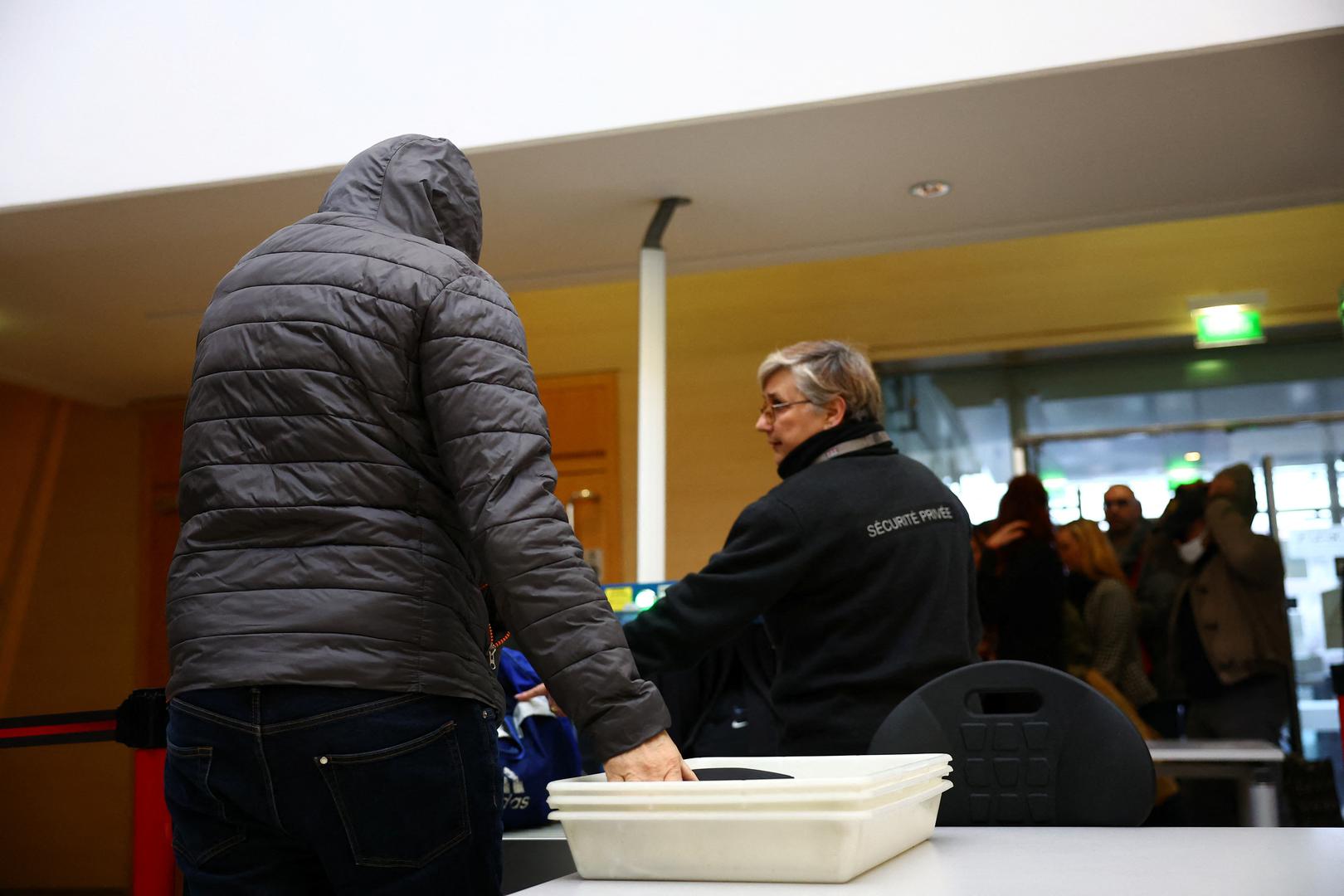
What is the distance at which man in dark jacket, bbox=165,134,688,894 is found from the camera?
148 cm

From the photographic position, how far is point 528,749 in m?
3.24

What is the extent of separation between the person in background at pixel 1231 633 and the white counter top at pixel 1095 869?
4.57 m

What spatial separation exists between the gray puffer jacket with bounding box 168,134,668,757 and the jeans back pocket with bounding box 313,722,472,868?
82 mm

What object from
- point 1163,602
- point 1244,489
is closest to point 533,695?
point 1163,602

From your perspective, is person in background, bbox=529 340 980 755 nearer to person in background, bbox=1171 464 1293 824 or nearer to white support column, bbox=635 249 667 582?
white support column, bbox=635 249 667 582

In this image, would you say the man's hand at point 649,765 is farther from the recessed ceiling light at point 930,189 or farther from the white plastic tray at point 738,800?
the recessed ceiling light at point 930,189

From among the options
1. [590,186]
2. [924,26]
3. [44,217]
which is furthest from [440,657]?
[44,217]

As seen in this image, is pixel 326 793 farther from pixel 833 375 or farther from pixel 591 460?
pixel 591 460

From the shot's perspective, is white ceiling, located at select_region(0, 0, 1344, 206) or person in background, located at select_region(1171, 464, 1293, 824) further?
person in background, located at select_region(1171, 464, 1293, 824)

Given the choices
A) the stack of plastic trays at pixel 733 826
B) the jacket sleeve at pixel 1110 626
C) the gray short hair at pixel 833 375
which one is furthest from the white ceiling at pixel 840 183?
the stack of plastic trays at pixel 733 826

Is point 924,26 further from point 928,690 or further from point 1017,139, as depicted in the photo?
point 928,690

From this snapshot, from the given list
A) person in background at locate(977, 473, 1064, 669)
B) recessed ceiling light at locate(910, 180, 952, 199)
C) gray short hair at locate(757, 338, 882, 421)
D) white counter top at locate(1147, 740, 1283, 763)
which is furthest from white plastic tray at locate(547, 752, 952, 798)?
person in background at locate(977, 473, 1064, 669)

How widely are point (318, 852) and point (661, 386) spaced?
3222 millimetres

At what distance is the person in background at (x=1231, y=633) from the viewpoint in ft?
18.6
